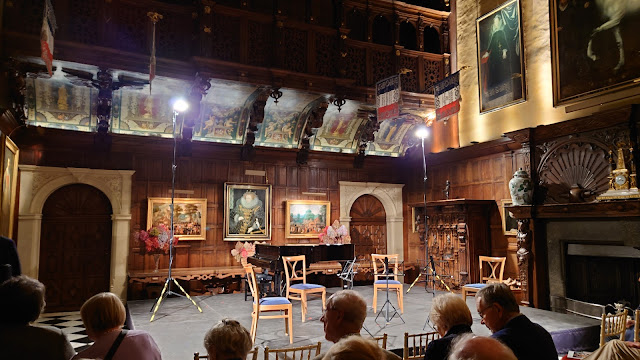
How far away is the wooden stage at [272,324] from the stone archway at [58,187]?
0.94 metres

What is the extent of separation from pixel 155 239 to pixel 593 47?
26.5ft

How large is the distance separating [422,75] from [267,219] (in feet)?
15.4

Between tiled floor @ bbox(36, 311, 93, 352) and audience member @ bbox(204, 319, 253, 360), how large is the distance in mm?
4734

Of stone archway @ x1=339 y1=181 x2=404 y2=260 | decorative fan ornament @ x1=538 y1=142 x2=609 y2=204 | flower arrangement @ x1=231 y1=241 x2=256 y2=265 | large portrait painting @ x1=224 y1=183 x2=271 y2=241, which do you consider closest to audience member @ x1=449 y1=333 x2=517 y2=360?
decorative fan ornament @ x1=538 y1=142 x2=609 y2=204

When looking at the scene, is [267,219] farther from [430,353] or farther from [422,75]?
[430,353]

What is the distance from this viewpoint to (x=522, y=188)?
23.8 ft

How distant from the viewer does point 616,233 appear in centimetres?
628

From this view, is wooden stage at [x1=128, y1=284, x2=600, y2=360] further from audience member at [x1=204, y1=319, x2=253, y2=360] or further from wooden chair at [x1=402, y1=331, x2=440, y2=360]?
audience member at [x1=204, y1=319, x2=253, y2=360]

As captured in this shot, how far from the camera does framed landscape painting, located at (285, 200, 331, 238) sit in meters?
9.77

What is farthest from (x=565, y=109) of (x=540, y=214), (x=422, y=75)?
(x=422, y=75)

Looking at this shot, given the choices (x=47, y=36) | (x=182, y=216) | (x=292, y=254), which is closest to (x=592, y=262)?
(x=292, y=254)

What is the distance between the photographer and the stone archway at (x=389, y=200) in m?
10.5

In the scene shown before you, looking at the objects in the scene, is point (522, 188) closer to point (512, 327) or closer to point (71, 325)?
point (512, 327)

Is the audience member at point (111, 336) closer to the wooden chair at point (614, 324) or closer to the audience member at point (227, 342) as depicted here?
the audience member at point (227, 342)
